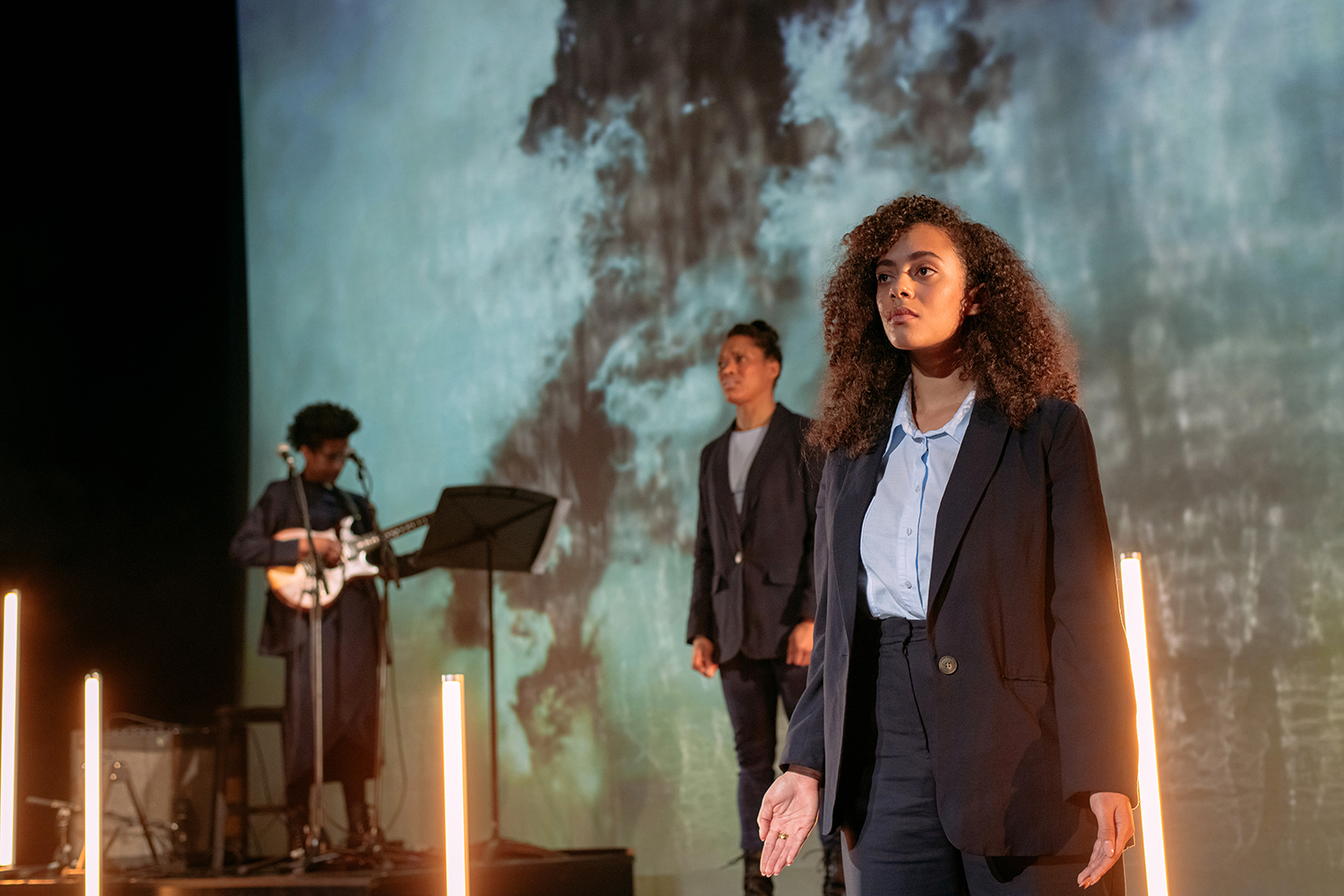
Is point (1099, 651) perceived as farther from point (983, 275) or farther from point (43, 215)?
point (43, 215)

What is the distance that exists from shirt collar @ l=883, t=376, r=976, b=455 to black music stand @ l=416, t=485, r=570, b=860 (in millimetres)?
2586

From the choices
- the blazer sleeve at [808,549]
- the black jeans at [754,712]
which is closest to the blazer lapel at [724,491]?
the blazer sleeve at [808,549]

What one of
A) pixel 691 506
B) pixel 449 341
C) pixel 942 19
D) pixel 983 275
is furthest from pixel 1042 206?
pixel 983 275

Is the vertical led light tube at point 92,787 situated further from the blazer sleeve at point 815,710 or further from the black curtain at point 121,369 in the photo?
the blazer sleeve at point 815,710

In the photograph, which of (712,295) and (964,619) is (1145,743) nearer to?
(964,619)

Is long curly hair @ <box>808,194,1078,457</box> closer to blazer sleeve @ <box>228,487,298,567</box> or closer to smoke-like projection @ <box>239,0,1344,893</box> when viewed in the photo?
smoke-like projection @ <box>239,0,1344,893</box>

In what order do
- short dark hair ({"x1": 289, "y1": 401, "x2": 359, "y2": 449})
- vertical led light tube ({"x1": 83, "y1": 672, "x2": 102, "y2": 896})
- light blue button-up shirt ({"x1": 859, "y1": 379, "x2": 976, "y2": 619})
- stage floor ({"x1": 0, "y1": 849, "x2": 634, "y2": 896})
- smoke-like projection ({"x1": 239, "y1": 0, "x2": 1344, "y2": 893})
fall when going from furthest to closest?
1. short dark hair ({"x1": 289, "y1": 401, "x2": 359, "y2": 449})
2. smoke-like projection ({"x1": 239, "y1": 0, "x2": 1344, "y2": 893})
3. stage floor ({"x1": 0, "y1": 849, "x2": 634, "y2": 896})
4. vertical led light tube ({"x1": 83, "y1": 672, "x2": 102, "y2": 896})
5. light blue button-up shirt ({"x1": 859, "y1": 379, "x2": 976, "y2": 619})

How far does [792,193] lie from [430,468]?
2163mm

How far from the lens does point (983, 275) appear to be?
5.48 ft

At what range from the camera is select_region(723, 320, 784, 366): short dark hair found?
3.73 metres

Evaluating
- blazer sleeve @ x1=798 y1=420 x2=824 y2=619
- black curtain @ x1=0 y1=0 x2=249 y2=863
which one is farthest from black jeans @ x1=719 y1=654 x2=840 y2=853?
black curtain @ x1=0 y1=0 x2=249 y2=863

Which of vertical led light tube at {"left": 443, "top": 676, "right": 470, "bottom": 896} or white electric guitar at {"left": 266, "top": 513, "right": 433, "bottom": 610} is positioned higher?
white electric guitar at {"left": 266, "top": 513, "right": 433, "bottom": 610}

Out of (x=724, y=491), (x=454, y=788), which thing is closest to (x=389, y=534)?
(x=724, y=491)

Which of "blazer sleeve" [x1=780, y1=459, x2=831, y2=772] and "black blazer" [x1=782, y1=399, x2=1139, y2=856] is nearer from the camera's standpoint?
"black blazer" [x1=782, y1=399, x2=1139, y2=856]
